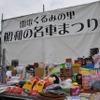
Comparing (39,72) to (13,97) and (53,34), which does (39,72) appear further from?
(13,97)

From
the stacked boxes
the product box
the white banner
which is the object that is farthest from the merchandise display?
the white banner

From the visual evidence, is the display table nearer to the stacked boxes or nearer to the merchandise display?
the merchandise display

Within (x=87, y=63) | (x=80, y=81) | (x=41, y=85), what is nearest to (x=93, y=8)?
(x=87, y=63)

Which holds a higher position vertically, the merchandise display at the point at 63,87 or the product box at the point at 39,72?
the product box at the point at 39,72

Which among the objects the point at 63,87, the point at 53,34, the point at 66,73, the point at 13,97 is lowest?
the point at 13,97

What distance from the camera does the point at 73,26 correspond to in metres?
5.30

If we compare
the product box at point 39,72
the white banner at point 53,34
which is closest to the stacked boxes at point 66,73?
the product box at point 39,72

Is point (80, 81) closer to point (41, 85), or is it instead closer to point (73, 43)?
point (41, 85)

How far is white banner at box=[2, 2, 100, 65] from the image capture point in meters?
5.11

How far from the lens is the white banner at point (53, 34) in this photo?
511 centimetres

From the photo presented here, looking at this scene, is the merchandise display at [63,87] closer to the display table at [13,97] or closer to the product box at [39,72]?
the display table at [13,97]

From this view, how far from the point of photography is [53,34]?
5.61 meters

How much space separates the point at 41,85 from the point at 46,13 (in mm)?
2742

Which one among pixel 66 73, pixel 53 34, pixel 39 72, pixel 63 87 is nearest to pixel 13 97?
pixel 63 87
